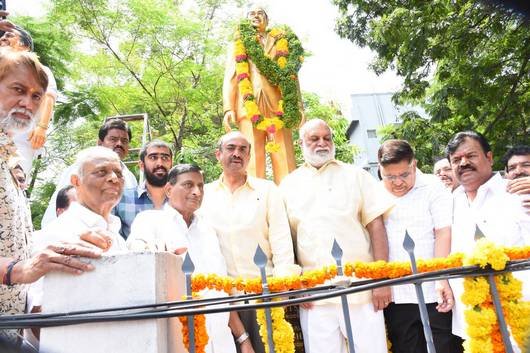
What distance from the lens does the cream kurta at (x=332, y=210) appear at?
11.0 feet

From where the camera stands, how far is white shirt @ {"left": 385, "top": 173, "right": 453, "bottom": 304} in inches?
133

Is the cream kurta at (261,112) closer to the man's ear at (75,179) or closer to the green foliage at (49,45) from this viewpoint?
the man's ear at (75,179)

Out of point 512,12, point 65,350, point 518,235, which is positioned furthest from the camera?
point 518,235

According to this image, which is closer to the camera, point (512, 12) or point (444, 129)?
point (512, 12)

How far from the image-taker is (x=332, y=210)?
343 centimetres

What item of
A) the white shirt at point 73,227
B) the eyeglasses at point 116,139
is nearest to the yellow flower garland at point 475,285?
the white shirt at point 73,227

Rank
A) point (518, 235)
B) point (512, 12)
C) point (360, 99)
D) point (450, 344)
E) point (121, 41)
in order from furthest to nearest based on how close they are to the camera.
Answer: point (360, 99)
point (121, 41)
point (450, 344)
point (518, 235)
point (512, 12)

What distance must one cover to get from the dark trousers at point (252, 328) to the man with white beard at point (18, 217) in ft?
5.53

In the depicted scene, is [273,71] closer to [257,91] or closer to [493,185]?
Result: [257,91]

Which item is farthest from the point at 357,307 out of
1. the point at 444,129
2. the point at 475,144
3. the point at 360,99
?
the point at 360,99

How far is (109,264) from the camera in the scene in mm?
1636

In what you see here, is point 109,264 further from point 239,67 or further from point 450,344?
point 239,67

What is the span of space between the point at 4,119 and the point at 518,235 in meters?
3.00

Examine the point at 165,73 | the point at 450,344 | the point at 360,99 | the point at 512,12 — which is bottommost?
the point at 450,344
